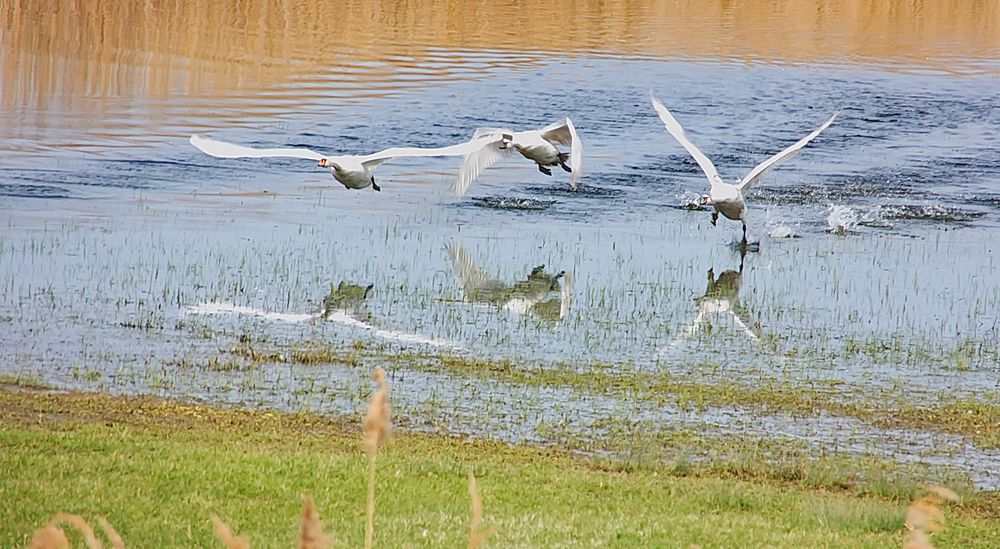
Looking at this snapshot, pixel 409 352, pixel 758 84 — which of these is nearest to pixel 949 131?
pixel 758 84

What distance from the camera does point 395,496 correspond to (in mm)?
7723

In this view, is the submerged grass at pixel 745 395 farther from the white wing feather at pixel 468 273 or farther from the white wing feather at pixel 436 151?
the white wing feather at pixel 468 273

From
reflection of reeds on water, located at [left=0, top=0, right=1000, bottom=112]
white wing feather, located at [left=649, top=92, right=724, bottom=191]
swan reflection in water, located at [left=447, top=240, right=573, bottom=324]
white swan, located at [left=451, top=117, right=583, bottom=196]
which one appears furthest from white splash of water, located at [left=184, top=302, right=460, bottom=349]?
reflection of reeds on water, located at [left=0, top=0, right=1000, bottom=112]

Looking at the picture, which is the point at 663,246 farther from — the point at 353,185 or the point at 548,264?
the point at 353,185

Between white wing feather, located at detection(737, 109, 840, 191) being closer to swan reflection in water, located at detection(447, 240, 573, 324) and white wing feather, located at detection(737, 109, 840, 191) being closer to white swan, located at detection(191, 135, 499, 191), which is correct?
swan reflection in water, located at detection(447, 240, 573, 324)

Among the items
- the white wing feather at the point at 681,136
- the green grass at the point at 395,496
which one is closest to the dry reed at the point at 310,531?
the green grass at the point at 395,496

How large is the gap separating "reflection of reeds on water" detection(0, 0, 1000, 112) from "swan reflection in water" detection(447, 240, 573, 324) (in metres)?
13.0

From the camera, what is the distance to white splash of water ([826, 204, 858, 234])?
21469mm

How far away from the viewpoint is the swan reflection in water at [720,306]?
47.8 feet

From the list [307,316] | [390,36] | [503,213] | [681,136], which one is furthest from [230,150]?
[390,36]

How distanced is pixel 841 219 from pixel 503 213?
184 inches

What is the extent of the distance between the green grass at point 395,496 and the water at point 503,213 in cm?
153

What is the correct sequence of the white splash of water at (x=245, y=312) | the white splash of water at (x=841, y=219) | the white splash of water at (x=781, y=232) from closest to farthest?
the white splash of water at (x=245, y=312), the white splash of water at (x=781, y=232), the white splash of water at (x=841, y=219)

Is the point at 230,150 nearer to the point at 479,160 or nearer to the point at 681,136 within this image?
the point at 479,160
